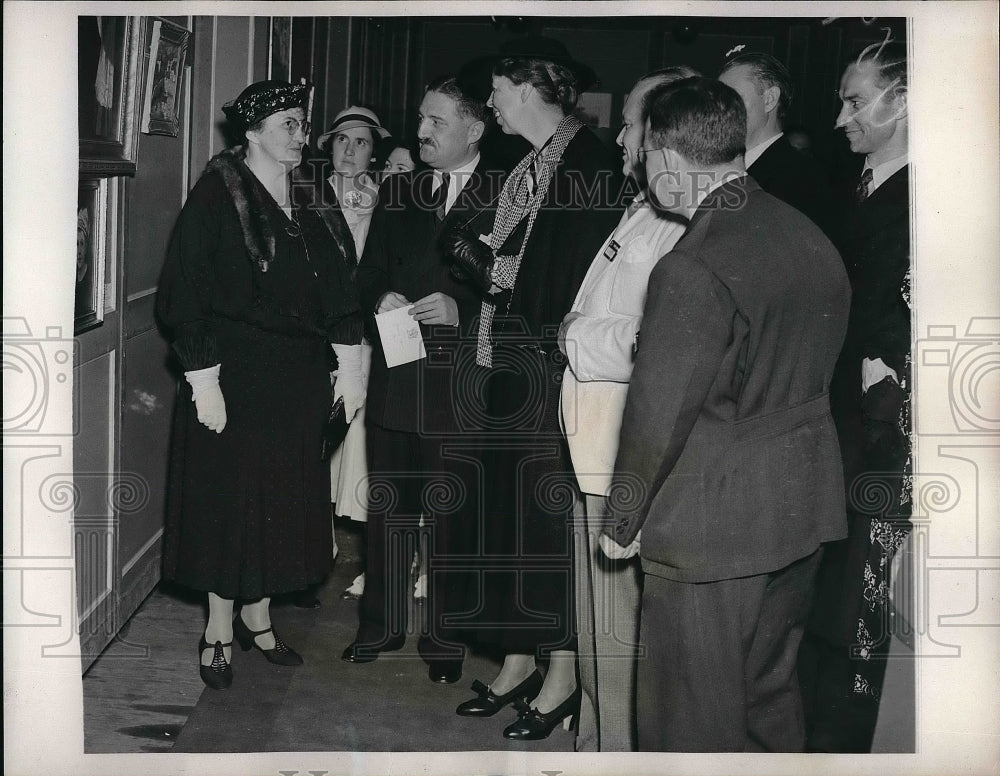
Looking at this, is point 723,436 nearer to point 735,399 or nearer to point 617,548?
point 735,399

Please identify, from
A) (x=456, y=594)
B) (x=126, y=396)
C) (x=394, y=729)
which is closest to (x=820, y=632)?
(x=456, y=594)

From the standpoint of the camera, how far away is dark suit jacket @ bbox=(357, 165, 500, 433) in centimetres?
297

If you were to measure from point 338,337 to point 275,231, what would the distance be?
1.09 ft

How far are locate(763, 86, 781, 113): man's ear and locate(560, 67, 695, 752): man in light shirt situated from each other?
8.0 inches

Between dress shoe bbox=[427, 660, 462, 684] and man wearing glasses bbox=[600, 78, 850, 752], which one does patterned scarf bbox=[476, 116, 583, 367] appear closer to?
man wearing glasses bbox=[600, 78, 850, 752]

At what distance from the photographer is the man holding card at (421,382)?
2.97m

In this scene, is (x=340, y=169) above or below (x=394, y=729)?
above

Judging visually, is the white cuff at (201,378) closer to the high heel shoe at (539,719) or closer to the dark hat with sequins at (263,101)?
the dark hat with sequins at (263,101)

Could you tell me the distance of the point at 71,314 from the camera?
113 inches

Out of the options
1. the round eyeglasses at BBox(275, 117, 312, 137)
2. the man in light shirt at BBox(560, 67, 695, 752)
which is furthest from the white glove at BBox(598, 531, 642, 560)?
the round eyeglasses at BBox(275, 117, 312, 137)

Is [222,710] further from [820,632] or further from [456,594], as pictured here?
[820,632]

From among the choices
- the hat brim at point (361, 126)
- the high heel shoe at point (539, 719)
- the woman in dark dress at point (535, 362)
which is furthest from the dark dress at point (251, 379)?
the high heel shoe at point (539, 719)

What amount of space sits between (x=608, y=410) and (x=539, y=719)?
2.91 feet

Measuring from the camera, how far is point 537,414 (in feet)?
9.52
